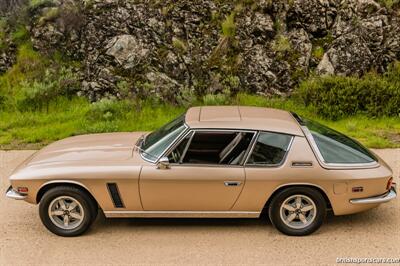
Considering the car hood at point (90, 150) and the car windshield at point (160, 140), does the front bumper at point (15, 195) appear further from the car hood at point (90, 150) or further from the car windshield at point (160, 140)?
the car windshield at point (160, 140)

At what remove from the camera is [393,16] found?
12445 millimetres

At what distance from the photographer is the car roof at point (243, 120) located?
5703 millimetres

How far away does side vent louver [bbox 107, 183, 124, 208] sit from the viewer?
5.45 m

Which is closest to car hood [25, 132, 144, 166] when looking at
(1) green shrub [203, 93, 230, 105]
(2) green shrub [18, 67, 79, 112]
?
(1) green shrub [203, 93, 230, 105]

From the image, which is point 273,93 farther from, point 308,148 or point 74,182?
point 74,182

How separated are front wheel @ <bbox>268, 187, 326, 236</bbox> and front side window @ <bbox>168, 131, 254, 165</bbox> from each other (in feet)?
2.14

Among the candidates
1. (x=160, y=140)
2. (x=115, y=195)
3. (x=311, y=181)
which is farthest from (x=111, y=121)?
(x=311, y=181)

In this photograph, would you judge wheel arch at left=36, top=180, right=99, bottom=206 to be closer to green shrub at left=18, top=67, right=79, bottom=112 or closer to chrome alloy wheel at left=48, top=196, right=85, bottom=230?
chrome alloy wheel at left=48, top=196, right=85, bottom=230

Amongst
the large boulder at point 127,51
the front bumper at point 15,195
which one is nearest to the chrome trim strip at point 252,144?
the front bumper at point 15,195

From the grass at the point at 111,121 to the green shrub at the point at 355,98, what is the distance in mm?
195

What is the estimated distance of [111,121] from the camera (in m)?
10.2

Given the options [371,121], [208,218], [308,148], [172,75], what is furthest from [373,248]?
[172,75]

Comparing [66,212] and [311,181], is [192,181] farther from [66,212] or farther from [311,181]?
[66,212]

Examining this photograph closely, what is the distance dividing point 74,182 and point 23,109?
632 cm
